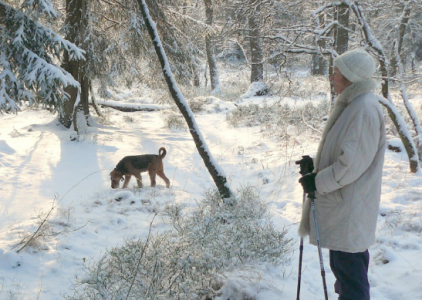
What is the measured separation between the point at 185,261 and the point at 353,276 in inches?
61.2

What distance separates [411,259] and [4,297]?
4.40 m

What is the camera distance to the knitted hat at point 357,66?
2477 millimetres

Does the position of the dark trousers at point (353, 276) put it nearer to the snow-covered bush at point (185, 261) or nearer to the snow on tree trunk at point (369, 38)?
the snow-covered bush at point (185, 261)

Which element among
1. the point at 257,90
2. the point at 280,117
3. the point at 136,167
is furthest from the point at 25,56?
the point at 257,90

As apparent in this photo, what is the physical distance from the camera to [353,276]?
2.53 metres

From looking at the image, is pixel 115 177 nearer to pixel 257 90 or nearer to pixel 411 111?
pixel 411 111

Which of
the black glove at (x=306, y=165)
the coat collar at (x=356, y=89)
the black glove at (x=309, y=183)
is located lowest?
the black glove at (x=309, y=183)

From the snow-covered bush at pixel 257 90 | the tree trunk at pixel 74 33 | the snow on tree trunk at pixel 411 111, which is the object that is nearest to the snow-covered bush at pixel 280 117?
the snow-covered bush at pixel 257 90

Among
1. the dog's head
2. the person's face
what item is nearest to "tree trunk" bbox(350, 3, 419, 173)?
the person's face

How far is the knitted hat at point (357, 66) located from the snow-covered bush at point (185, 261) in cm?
222

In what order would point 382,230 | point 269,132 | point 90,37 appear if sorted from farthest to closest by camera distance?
point 269,132, point 90,37, point 382,230

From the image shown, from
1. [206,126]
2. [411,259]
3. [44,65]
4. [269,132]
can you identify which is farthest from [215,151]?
[411,259]

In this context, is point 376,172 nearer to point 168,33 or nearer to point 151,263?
point 151,263

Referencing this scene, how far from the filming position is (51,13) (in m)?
5.84
